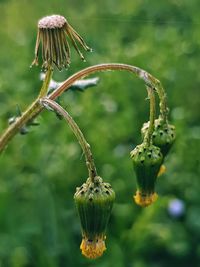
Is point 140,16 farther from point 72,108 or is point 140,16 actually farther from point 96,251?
point 96,251

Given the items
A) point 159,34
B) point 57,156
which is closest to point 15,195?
point 57,156

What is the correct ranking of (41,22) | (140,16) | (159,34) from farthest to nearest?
(140,16) → (159,34) → (41,22)

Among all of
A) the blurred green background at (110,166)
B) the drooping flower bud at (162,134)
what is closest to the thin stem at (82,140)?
the drooping flower bud at (162,134)

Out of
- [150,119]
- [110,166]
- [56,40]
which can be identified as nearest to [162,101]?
[150,119]

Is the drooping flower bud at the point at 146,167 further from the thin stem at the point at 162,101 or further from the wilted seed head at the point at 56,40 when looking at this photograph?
the wilted seed head at the point at 56,40

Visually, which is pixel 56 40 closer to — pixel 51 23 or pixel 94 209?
pixel 51 23

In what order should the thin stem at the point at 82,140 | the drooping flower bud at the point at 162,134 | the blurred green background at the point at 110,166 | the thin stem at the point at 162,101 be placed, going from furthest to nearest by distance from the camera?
the blurred green background at the point at 110,166 → the drooping flower bud at the point at 162,134 → the thin stem at the point at 162,101 → the thin stem at the point at 82,140
